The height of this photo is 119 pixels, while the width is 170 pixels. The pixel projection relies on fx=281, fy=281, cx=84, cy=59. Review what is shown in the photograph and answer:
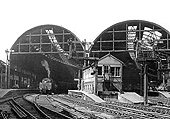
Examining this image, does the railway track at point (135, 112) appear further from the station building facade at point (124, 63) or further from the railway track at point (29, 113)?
the station building facade at point (124, 63)

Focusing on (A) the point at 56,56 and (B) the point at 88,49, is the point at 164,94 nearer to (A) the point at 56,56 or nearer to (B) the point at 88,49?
(B) the point at 88,49

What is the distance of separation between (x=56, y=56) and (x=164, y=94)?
82.7 ft

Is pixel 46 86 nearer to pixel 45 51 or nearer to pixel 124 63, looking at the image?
pixel 45 51

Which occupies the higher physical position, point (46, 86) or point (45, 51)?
point (45, 51)

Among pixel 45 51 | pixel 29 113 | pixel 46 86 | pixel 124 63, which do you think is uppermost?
pixel 45 51

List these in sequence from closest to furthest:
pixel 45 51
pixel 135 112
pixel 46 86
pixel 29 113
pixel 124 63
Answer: pixel 29 113 → pixel 135 112 → pixel 124 63 → pixel 46 86 → pixel 45 51

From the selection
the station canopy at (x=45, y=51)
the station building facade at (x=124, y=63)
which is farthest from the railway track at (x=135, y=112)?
the station canopy at (x=45, y=51)

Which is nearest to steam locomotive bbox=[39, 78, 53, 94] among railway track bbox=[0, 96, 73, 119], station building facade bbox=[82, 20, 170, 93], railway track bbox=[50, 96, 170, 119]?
station building facade bbox=[82, 20, 170, 93]

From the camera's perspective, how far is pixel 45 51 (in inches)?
2117

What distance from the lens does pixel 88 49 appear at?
43281mm

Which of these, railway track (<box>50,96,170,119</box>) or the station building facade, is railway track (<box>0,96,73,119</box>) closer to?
railway track (<box>50,96,170,119</box>)

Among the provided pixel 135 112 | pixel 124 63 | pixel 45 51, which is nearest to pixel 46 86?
Result: pixel 45 51

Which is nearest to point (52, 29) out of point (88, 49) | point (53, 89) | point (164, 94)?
point (88, 49)

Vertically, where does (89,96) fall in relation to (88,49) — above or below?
below
